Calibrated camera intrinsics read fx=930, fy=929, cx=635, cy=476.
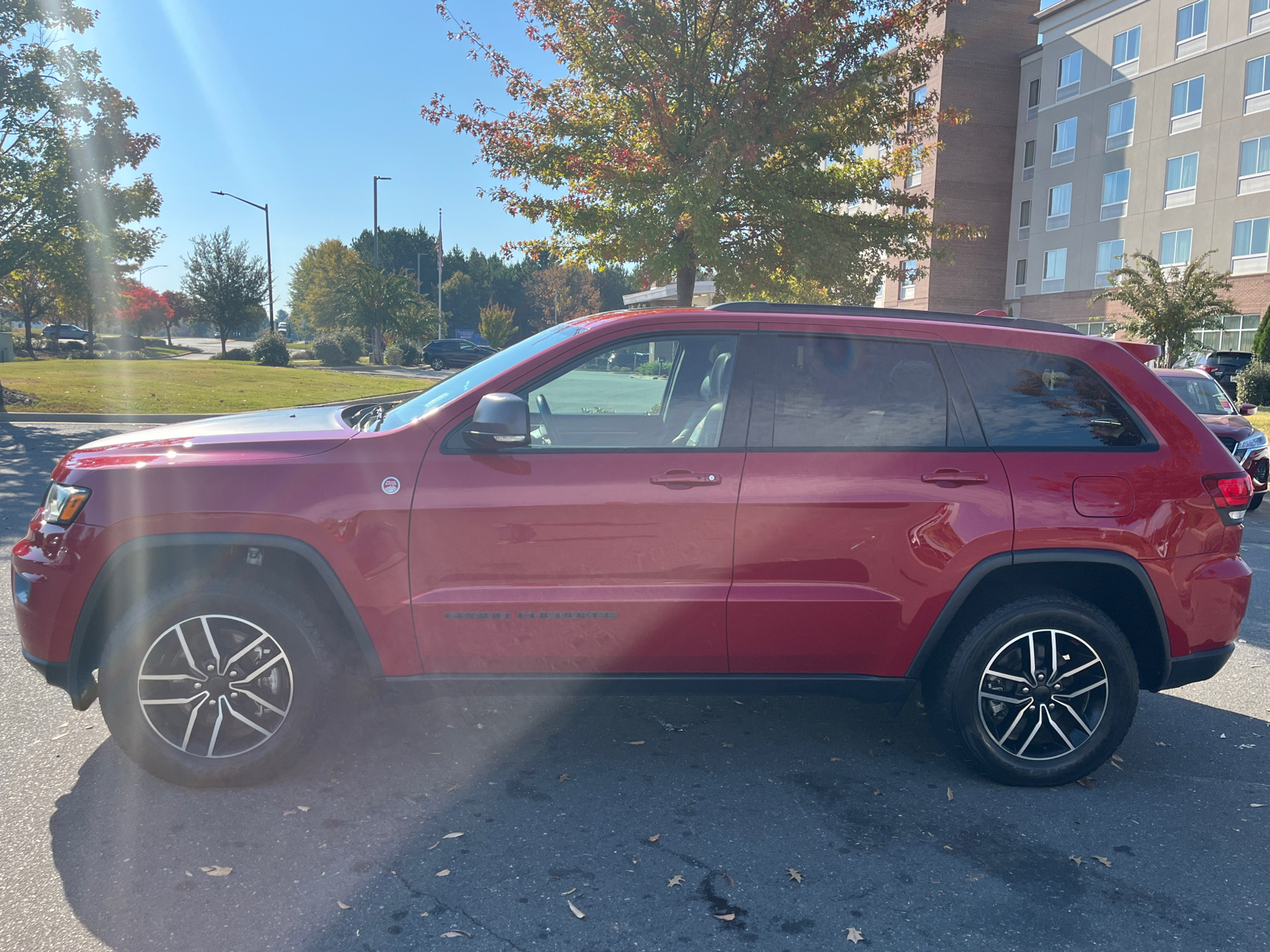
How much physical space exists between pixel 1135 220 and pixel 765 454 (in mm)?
42866

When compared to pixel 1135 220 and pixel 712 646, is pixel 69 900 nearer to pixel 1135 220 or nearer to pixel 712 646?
pixel 712 646

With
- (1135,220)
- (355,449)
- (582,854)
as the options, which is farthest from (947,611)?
(1135,220)

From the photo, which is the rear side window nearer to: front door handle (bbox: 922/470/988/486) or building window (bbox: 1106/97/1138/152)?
front door handle (bbox: 922/470/988/486)

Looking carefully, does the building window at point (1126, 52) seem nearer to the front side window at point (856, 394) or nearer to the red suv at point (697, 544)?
the red suv at point (697, 544)

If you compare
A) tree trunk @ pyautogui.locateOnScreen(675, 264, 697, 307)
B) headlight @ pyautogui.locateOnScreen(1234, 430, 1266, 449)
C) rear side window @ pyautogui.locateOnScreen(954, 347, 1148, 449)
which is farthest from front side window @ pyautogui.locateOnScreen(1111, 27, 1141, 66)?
rear side window @ pyautogui.locateOnScreen(954, 347, 1148, 449)

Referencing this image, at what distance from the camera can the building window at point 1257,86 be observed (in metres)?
33.4

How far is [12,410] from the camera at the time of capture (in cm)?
1738

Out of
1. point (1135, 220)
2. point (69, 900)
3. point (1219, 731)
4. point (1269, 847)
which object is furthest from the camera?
point (1135, 220)

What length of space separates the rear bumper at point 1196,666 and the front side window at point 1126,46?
1731 inches

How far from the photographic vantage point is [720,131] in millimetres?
12539

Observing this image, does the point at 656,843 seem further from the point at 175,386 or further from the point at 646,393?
the point at 175,386

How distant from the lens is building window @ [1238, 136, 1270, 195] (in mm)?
33531

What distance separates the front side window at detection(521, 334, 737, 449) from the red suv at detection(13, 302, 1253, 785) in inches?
0.5

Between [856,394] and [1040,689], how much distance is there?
1.38 metres
